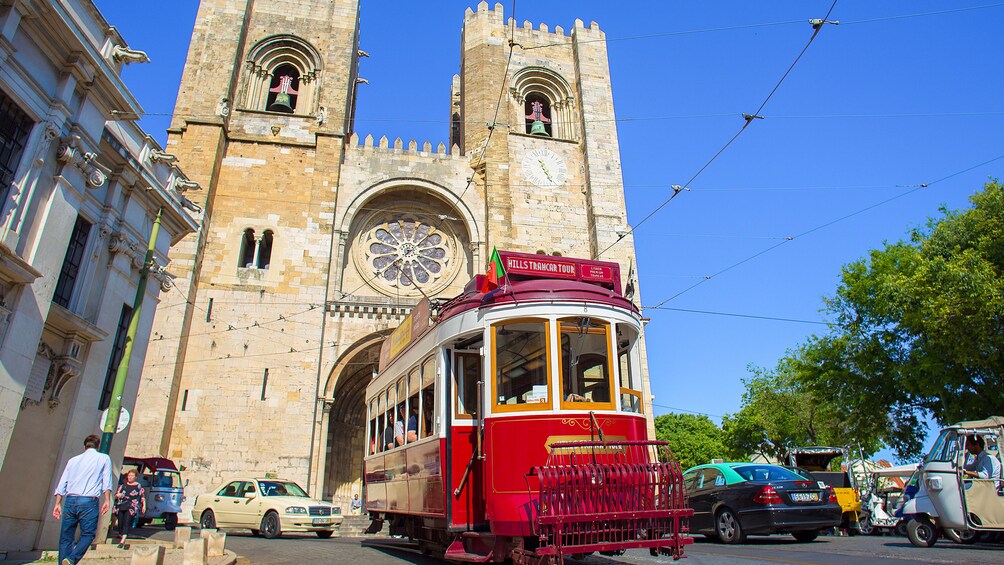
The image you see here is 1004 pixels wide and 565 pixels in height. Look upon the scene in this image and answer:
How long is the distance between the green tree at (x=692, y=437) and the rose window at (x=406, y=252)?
32990 millimetres

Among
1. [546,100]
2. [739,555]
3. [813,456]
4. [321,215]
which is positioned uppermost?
[546,100]

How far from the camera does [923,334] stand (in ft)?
54.0

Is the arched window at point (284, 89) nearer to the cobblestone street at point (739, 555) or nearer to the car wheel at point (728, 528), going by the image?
the cobblestone street at point (739, 555)

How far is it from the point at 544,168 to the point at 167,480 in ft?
47.4

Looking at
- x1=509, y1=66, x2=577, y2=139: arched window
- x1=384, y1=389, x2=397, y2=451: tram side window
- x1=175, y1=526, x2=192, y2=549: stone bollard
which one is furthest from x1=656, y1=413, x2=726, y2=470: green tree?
x1=175, y1=526, x2=192, y2=549: stone bollard

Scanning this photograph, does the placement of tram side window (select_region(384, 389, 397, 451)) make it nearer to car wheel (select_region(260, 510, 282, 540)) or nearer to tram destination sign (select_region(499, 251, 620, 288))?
tram destination sign (select_region(499, 251, 620, 288))

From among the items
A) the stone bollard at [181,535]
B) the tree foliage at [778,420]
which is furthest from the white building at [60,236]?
the tree foliage at [778,420]

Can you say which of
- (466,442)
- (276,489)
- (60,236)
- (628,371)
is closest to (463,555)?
(466,442)

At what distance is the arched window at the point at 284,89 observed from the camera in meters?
20.3

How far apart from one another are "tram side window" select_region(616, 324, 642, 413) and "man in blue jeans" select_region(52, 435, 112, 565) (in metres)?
4.92

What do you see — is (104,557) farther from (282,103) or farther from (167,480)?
(282,103)

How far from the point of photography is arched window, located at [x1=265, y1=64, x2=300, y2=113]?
2027 centimetres

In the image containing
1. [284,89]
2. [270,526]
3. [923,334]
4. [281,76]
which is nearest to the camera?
[270,526]

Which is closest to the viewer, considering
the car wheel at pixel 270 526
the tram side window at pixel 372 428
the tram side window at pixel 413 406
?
the tram side window at pixel 413 406
